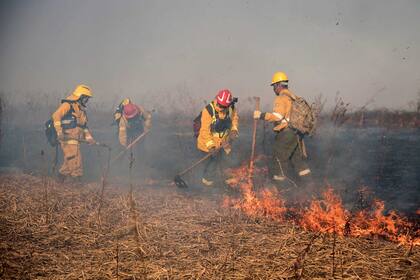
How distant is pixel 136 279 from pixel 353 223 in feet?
9.23

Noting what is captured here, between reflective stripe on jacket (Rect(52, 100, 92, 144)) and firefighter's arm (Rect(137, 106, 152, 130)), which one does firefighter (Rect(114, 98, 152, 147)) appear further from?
reflective stripe on jacket (Rect(52, 100, 92, 144))

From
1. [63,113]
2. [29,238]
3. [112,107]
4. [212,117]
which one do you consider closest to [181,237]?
[29,238]

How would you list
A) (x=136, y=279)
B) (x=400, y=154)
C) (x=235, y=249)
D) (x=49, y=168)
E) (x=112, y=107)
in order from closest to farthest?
(x=136, y=279) → (x=235, y=249) → (x=49, y=168) → (x=400, y=154) → (x=112, y=107)

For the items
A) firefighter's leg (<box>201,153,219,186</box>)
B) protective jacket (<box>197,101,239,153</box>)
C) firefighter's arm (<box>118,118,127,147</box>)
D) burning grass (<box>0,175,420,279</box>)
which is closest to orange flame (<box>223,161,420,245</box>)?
burning grass (<box>0,175,420,279</box>)

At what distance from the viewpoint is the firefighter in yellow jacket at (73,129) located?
327 inches

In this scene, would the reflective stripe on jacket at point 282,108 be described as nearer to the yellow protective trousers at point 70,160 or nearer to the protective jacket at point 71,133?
the protective jacket at point 71,133

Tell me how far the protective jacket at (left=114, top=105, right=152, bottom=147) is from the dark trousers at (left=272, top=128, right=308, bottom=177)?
4071mm

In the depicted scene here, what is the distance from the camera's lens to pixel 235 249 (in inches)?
147

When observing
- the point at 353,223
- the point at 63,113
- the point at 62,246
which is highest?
the point at 63,113

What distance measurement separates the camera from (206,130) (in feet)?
23.7

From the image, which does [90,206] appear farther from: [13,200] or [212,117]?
[212,117]

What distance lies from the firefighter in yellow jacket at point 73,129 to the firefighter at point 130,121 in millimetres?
1236

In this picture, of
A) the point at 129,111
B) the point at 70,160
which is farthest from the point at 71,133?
the point at 129,111

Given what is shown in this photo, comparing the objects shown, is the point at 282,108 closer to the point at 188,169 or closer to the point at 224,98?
the point at 224,98
